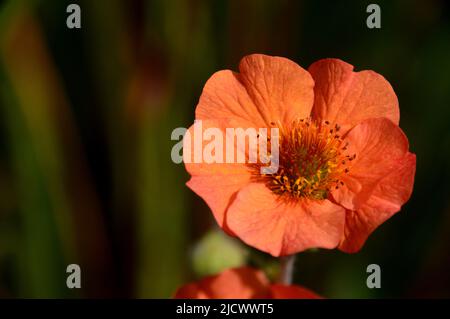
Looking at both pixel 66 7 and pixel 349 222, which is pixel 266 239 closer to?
pixel 349 222

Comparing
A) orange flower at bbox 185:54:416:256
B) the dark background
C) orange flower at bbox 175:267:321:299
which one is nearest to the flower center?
orange flower at bbox 185:54:416:256

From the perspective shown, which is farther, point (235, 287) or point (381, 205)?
point (235, 287)

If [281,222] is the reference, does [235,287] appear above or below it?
below

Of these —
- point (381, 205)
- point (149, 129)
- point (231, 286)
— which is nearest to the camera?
point (381, 205)

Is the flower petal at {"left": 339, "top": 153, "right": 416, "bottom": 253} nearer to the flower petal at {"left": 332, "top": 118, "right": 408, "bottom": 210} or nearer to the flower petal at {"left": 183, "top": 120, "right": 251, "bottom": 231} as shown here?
the flower petal at {"left": 332, "top": 118, "right": 408, "bottom": 210}

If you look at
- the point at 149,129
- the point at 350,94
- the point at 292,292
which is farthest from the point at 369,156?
the point at 149,129

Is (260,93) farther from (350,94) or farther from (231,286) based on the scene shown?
(231,286)

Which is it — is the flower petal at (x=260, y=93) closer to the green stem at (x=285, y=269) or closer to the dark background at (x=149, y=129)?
the green stem at (x=285, y=269)
